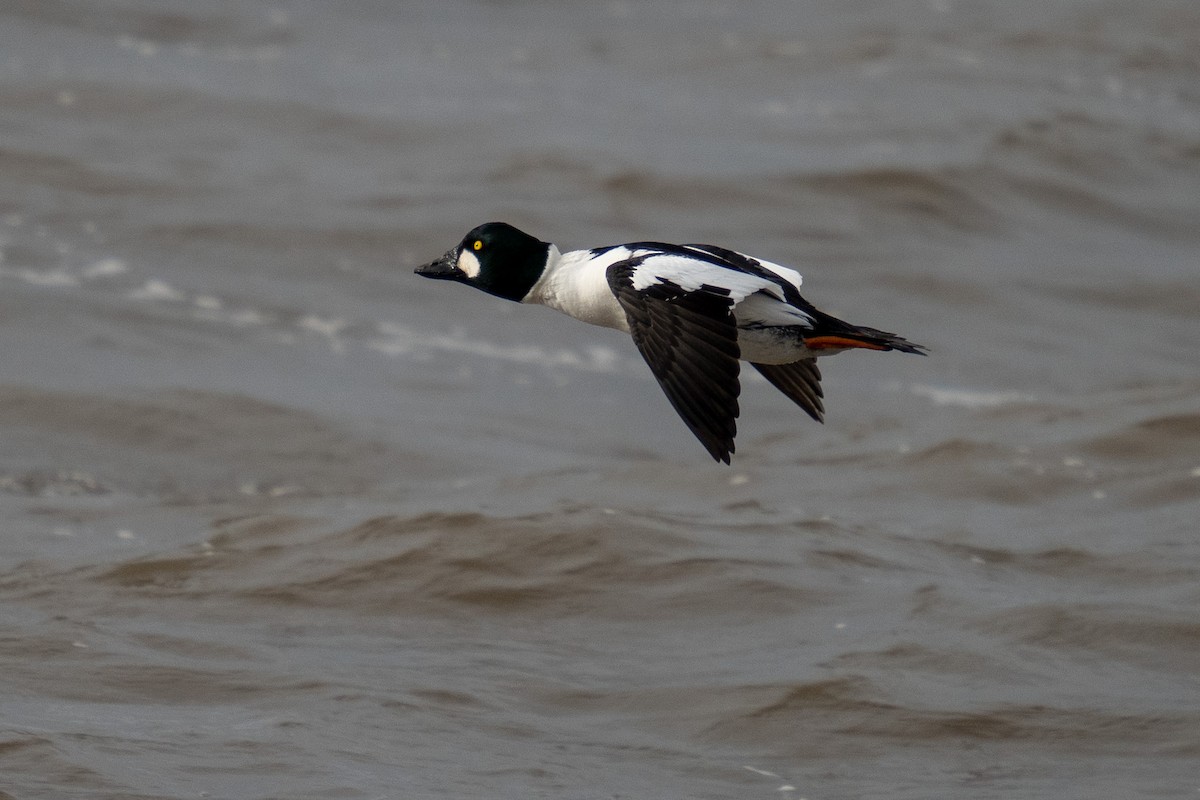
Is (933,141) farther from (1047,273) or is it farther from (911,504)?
(911,504)

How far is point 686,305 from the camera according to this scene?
18.3ft

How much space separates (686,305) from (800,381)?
4.24ft

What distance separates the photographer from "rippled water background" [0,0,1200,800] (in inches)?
273

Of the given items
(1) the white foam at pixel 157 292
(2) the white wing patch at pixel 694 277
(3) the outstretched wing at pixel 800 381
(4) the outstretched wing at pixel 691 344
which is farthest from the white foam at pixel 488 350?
(4) the outstretched wing at pixel 691 344

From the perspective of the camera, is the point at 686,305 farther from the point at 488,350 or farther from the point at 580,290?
the point at 488,350

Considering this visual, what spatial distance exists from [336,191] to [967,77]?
7976mm

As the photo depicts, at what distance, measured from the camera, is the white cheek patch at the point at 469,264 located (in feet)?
20.1

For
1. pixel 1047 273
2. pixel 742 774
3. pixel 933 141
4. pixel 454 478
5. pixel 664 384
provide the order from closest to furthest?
pixel 664 384
pixel 742 774
pixel 454 478
pixel 1047 273
pixel 933 141

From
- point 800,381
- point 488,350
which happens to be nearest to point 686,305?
point 800,381

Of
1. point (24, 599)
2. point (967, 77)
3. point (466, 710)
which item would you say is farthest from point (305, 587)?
point (967, 77)

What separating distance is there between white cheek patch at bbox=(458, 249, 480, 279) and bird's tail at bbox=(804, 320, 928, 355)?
3.68 ft

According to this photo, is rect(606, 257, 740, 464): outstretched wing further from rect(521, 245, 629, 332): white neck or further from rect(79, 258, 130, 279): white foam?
rect(79, 258, 130, 279): white foam

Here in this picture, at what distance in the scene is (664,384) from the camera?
5.53m

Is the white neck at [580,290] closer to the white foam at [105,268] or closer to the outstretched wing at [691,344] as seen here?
the outstretched wing at [691,344]
